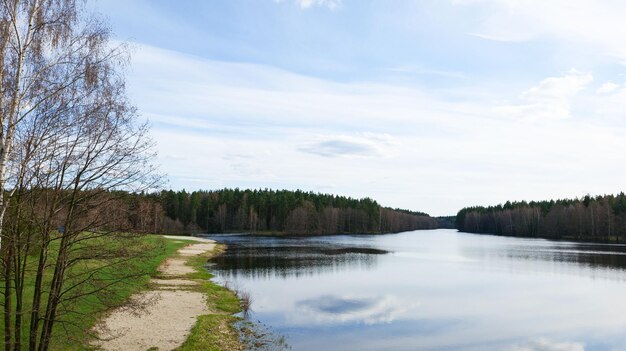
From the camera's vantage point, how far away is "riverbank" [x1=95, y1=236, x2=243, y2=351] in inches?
760

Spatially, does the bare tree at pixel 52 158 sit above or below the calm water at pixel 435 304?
above

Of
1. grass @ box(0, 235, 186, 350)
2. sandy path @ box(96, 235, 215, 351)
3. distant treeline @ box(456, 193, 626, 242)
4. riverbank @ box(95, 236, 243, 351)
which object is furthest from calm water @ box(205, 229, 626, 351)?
distant treeline @ box(456, 193, 626, 242)

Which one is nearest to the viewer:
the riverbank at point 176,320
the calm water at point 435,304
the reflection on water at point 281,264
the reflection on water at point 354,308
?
the riverbank at point 176,320

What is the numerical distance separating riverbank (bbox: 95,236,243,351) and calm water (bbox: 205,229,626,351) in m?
2.60

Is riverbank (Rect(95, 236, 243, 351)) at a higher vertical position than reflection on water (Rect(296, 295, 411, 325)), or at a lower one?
higher

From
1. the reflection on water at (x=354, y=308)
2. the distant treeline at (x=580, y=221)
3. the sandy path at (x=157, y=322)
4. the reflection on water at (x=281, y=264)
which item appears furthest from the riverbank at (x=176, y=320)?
the distant treeline at (x=580, y=221)

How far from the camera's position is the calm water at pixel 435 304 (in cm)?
2320

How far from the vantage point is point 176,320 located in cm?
2405

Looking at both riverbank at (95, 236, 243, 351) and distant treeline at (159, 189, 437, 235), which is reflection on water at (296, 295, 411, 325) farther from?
distant treeline at (159, 189, 437, 235)

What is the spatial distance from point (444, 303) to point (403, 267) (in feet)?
70.8

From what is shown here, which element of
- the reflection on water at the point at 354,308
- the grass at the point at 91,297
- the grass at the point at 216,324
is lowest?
the reflection on water at the point at 354,308

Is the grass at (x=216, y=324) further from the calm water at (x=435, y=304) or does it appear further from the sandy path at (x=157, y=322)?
the calm water at (x=435, y=304)

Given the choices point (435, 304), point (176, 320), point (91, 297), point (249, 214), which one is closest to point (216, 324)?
point (176, 320)

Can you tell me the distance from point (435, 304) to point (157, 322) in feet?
60.6
